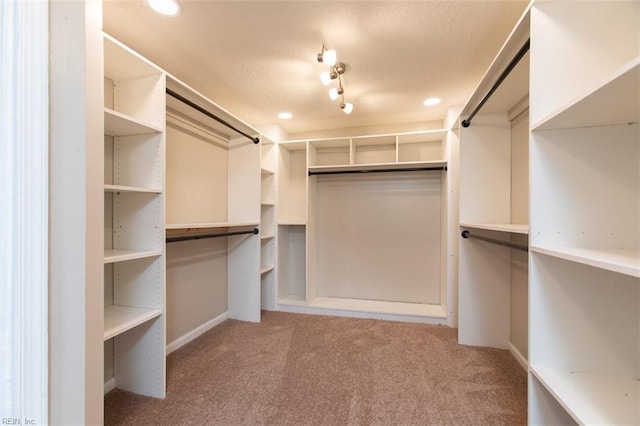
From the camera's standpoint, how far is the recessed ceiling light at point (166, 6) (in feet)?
4.29

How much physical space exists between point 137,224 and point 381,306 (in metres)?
2.49

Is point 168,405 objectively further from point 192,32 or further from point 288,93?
point 288,93

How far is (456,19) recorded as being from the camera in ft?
4.68

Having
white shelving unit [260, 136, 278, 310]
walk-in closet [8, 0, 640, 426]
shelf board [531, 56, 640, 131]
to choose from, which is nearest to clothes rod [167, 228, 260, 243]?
walk-in closet [8, 0, 640, 426]

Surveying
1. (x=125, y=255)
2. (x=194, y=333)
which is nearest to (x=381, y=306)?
(x=194, y=333)

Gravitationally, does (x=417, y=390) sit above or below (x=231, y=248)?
below

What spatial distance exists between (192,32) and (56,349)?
1.69 meters

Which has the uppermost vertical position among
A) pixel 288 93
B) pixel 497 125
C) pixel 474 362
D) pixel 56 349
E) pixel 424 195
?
pixel 288 93

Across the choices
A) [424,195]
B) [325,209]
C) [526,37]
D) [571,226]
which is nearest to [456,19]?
[526,37]

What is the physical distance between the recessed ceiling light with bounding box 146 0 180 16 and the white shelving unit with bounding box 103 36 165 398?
29 centimetres

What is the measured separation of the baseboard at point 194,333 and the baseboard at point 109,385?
1.35 feet

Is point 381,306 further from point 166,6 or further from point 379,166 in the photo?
point 166,6

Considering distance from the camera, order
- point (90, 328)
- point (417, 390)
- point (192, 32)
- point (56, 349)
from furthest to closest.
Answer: point (417, 390)
point (192, 32)
point (90, 328)
point (56, 349)

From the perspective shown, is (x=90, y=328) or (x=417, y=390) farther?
(x=417, y=390)
